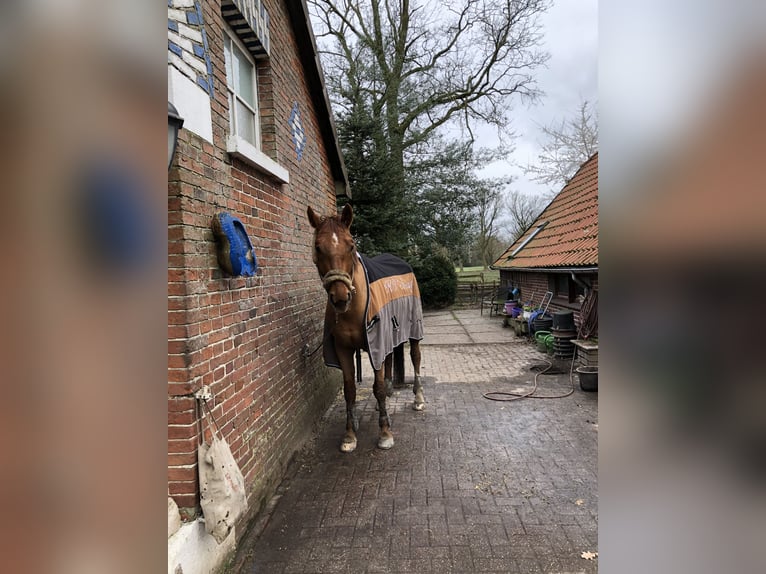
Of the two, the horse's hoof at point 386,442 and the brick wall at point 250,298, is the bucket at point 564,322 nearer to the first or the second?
the brick wall at point 250,298

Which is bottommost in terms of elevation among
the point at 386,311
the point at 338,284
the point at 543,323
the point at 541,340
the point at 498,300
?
the point at 541,340

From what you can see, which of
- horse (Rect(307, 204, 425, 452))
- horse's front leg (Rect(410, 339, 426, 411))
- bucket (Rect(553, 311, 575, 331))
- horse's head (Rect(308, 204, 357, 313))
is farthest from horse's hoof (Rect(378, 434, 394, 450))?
bucket (Rect(553, 311, 575, 331))

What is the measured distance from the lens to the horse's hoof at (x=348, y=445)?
4.24 meters

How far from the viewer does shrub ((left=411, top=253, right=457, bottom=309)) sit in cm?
1741

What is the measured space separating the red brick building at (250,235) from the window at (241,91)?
0.05ft

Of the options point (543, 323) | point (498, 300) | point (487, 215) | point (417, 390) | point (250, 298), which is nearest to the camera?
point (250, 298)

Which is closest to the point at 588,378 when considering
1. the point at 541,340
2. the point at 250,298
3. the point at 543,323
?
the point at 541,340

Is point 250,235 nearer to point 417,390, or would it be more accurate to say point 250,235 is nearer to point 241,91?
point 241,91

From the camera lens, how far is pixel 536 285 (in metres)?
11.8

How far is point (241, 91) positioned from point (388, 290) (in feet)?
7.94

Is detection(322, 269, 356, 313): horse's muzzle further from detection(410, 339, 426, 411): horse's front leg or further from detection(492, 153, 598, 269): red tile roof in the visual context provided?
detection(492, 153, 598, 269): red tile roof

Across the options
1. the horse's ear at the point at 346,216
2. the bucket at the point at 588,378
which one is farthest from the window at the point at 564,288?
the horse's ear at the point at 346,216
